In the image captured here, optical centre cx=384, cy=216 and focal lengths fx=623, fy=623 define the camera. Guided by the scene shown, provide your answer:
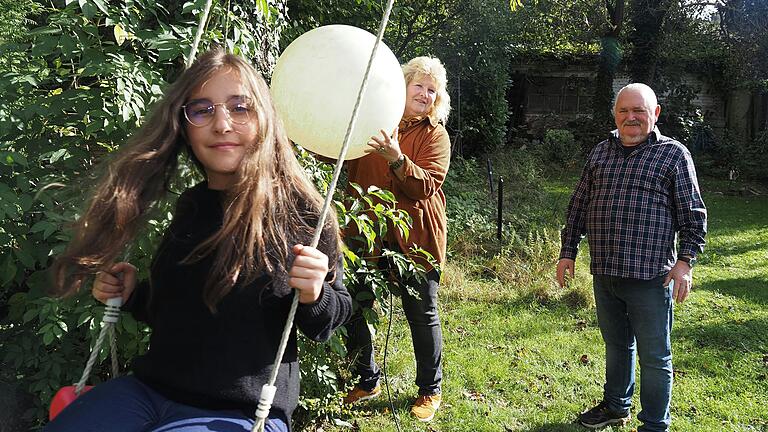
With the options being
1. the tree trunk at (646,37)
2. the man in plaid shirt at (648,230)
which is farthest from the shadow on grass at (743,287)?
the tree trunk at (646,37)

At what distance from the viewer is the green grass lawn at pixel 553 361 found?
347cm

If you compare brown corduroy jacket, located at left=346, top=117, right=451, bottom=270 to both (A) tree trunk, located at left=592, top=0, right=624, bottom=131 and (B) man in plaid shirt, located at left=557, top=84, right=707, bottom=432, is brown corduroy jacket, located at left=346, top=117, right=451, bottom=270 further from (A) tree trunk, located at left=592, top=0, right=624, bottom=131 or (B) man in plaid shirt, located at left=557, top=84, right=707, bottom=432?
(A) tree trunk, located at left=592, top=0, right=624, bottom=131

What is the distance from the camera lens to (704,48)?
14.9 meters

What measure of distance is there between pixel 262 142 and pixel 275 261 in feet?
1.03

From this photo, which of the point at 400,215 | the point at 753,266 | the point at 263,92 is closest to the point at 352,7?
the point at 400,215

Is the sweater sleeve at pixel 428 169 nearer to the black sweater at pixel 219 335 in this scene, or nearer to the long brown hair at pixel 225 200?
the long brown hair at pixel 225 200

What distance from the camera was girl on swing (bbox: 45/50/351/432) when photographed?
1.48 m

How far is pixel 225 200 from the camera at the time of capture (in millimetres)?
1672

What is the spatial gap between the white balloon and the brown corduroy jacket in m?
0.88

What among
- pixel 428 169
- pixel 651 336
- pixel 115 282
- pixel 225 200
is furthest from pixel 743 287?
pixel 115 282

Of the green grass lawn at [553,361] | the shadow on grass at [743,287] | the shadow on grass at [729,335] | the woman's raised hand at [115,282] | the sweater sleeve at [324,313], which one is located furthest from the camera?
the shadow on grass at [743,287]

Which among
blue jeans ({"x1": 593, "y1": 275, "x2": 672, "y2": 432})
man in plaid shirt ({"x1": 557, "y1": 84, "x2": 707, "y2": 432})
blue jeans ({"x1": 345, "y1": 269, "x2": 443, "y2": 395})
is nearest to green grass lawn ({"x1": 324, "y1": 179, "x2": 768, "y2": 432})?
blue jeans ({"x1": 345, "y1": 269, "x2": 443, "y2": 395})

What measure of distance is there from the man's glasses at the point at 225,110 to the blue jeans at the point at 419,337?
1.57 m

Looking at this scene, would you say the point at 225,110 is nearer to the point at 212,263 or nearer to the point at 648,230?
the point at 212,263
